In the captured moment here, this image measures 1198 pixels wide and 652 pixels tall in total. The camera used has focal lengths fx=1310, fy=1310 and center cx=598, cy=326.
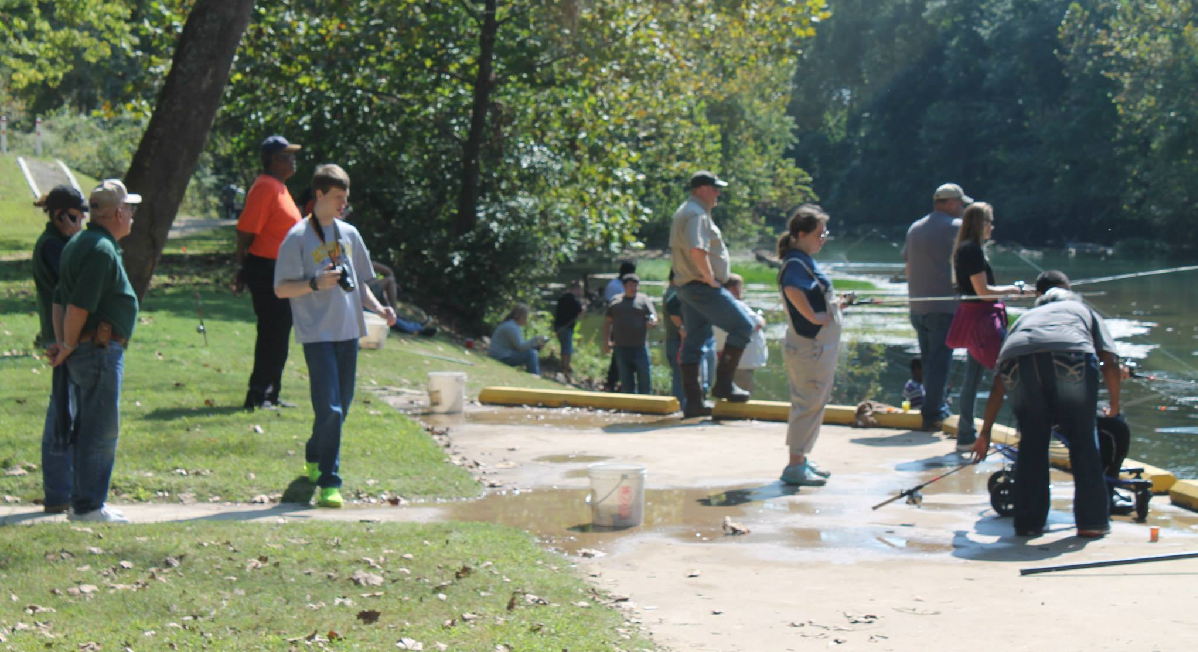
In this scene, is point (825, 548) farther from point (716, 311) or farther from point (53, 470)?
point (53, 470)

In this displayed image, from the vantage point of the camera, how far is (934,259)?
33.9 feet

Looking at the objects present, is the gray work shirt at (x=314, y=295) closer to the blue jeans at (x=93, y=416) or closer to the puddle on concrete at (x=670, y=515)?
the blue jeans at (x=93, y=416)

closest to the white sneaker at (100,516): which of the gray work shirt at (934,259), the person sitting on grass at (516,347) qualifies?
the gray work shirt at (934,259)

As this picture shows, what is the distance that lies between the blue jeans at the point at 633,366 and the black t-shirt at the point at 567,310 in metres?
3.74

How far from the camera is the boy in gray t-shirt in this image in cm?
749

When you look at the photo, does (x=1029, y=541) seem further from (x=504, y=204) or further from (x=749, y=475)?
(x=504, y=204)

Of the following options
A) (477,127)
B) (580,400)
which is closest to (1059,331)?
(580,400)

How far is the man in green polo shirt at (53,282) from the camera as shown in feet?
23.2

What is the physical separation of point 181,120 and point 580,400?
4445 millimetres

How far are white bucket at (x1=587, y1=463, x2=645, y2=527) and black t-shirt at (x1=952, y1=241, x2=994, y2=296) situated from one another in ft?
A: 10.6

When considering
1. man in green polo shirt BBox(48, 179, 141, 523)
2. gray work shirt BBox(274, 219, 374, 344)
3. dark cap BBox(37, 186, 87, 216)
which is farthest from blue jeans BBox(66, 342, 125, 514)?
gray work shirt BBox(274, 219, 374, 344)

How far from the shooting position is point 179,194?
36.9ft

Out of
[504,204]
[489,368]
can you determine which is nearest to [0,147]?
[504,204]

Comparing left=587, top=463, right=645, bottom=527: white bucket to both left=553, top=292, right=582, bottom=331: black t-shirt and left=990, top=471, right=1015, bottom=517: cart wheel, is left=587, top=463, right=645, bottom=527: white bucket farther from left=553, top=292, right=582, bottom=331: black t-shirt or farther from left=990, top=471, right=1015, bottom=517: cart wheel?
→ left=553, top=292, right=582, bottom=331: black t-shirt
